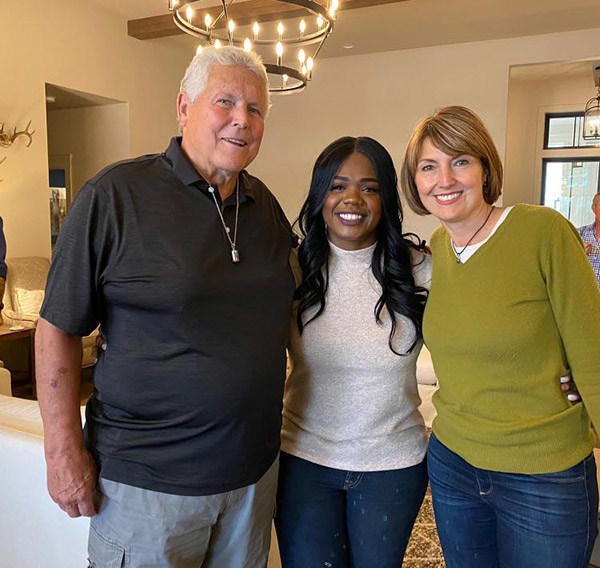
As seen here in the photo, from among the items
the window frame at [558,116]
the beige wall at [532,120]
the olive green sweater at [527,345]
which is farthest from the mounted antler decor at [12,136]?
the window frame at [558,116]

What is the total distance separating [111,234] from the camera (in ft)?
3.75

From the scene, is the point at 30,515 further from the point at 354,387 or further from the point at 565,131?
the point at 565,131

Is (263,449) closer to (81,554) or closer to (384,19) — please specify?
(81,554)

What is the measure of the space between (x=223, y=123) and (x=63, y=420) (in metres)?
0.71

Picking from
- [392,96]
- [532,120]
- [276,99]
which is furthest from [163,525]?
[532,120]

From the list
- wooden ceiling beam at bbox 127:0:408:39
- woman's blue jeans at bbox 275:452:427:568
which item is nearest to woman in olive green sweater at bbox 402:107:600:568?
woman's blue jeans at bbox 275:452:427:568

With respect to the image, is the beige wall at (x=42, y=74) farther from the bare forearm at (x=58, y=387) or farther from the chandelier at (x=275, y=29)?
the bare forearm at (x=58, y=387)

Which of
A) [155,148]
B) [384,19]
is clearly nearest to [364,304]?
[384,19]

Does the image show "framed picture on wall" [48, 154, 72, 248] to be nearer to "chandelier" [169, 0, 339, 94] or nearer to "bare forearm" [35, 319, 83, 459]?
"chandelier" [169, 0, 339, 94]

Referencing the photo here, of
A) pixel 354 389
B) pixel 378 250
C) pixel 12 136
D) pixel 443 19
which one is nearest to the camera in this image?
pixel 354 389

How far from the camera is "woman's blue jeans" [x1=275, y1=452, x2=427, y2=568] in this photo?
54.6 inches

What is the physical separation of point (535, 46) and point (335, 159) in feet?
18.5

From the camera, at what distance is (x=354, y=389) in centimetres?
140

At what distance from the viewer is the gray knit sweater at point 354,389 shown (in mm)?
1390
